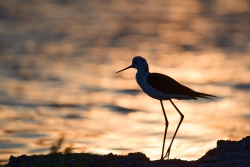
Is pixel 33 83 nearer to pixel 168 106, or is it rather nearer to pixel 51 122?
pixel 51 122

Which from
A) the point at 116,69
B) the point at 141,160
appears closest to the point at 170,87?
the point at 141,160

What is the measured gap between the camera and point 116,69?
15.1m

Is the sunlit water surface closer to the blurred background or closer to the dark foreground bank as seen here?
the blurred background

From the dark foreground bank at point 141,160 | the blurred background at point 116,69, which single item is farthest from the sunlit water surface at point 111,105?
the dark foreground bank at point 141,160

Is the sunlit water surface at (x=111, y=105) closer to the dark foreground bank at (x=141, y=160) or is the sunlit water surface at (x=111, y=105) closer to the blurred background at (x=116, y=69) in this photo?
the blurred background at (x=116, y=69)

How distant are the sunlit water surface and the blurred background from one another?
0.02 metres

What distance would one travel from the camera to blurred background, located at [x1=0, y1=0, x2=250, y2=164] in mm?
11656

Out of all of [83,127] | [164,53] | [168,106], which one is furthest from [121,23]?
[83,127]

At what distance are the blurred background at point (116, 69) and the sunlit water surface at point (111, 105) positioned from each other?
0.06 feet

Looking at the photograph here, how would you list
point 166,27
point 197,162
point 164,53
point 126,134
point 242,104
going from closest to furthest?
point 197,162
point 126,134
point 242,104
point 164,53
point 166,27

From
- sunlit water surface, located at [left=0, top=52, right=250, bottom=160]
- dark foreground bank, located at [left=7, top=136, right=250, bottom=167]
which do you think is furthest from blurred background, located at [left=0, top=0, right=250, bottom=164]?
dark foreground bank, located at [left=7, top=136, right=250, bottom=167]

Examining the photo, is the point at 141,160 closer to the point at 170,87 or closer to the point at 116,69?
the point at 170,87

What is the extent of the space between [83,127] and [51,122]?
0.63m

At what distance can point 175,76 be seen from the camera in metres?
14.5
